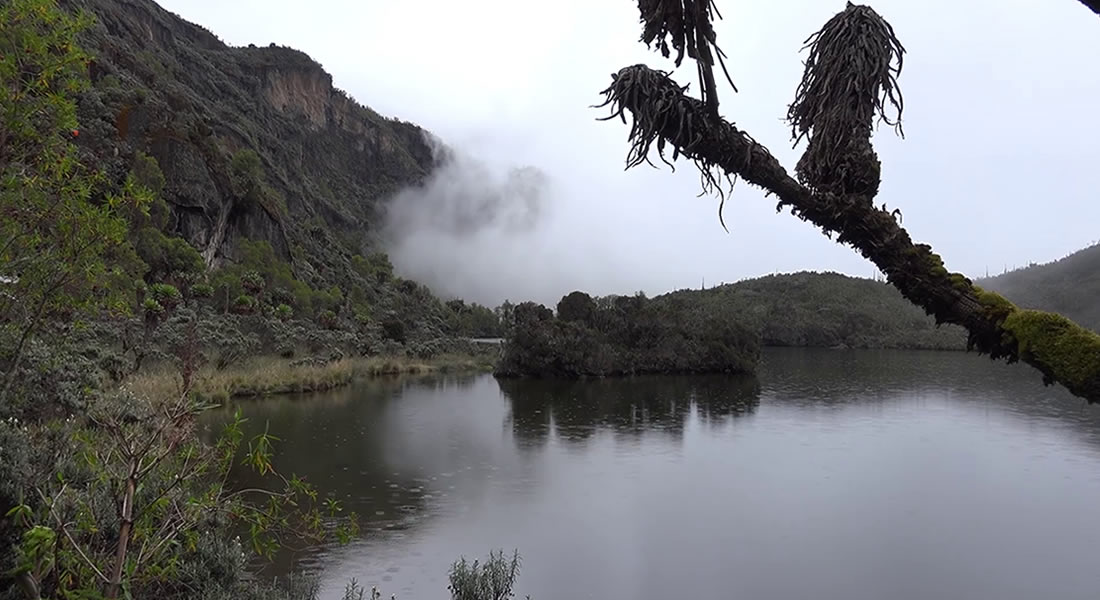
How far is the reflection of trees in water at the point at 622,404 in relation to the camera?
2269 centimetres

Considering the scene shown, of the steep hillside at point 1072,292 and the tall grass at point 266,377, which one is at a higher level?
the steep hillside at point 1072,292

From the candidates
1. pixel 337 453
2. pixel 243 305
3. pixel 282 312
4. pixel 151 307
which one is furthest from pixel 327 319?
pixel 337 453

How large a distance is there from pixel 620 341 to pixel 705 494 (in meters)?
29.8

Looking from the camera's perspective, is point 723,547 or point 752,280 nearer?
point 723,547

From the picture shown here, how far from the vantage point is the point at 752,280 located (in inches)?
4471

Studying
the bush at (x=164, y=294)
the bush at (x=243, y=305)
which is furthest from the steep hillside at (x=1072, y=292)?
the bush at (x=243, y=305)

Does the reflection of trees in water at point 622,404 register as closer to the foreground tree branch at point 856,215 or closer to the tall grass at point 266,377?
the tall grass at point 266,377

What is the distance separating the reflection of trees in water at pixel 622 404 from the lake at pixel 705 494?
22 centimetres

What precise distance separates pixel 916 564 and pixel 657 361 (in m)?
32.8

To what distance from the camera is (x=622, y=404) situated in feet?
94.4

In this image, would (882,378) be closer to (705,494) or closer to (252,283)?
(705,494)

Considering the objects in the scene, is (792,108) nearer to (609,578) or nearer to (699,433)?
(609,578)

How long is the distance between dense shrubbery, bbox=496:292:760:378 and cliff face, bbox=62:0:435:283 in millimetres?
21681

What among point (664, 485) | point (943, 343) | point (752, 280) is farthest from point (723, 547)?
point (752, 280)
